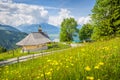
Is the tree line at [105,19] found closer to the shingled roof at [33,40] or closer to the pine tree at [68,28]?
the shingled roof at [33,40]

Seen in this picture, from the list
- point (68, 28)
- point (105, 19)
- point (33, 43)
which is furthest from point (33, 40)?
point (68, 28)

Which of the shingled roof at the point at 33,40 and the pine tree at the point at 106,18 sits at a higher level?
the pine tree at the point at 106,18

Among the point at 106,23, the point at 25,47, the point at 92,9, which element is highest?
the point at 92,9

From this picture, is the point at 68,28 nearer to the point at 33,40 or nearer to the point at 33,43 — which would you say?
the point at 33,40

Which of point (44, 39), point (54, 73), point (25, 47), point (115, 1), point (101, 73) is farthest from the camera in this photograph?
point (44, 39)

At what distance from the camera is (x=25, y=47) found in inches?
3263

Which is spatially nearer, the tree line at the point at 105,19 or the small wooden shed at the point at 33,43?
the tree line at the point at 105,19

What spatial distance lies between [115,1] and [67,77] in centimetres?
4488

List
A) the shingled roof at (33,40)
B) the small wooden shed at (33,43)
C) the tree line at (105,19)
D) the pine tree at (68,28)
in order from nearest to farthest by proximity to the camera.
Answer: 1. the tree line at (105,19)
2. the small wooden shed at (33,43)
3. the shingled roof at (33,40)
4. the pine tree at (68,28)

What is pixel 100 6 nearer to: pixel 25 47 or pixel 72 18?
pixel 25 47

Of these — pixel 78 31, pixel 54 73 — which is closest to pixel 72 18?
pixel 78 31

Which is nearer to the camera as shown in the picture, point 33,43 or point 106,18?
point 106,18

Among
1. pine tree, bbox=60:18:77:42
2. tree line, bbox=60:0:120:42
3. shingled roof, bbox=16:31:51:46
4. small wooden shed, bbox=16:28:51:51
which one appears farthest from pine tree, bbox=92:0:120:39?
pine tree, bbox=60:18:77:42

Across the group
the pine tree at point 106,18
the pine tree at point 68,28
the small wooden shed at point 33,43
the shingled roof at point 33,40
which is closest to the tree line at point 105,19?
the pine tree at point 106,18
